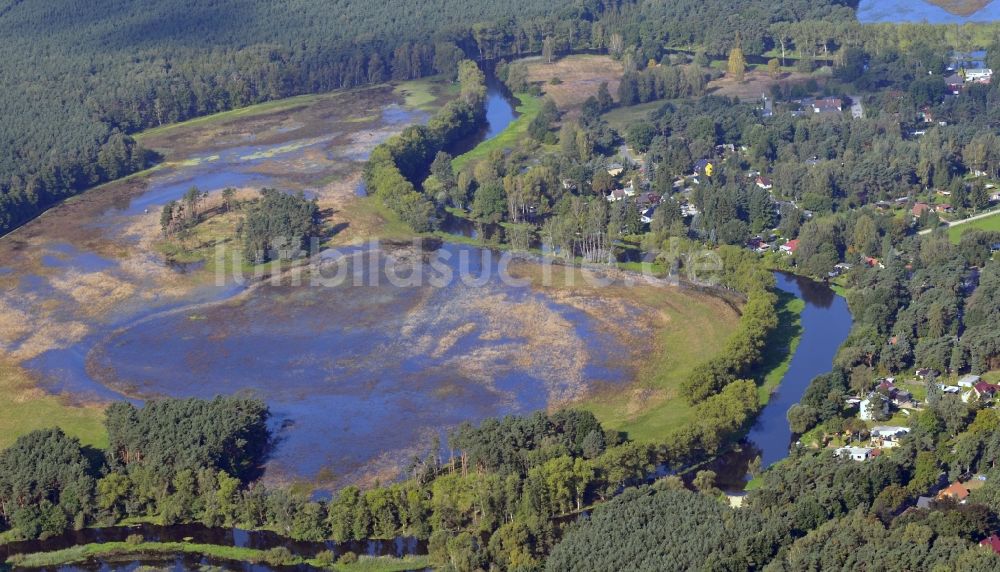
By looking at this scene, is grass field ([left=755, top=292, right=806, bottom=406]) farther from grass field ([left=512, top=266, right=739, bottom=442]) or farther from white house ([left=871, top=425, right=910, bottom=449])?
white house ([left=871, top=425, right=910, bottom=449])

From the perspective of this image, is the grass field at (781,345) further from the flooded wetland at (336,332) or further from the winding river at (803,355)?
the flooded wetland at (336,332)

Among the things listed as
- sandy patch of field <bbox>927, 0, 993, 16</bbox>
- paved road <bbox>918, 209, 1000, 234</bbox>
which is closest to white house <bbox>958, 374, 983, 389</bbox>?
paved road <bbox>918, 209, 1000, 234</bbox>

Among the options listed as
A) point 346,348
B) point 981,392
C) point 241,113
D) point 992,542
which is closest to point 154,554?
point 346,348

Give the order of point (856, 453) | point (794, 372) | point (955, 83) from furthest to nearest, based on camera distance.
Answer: point (955, 83)
point (794, 372)
point (856, 453)

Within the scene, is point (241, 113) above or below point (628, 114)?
below

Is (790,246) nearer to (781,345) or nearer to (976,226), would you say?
(976,226)

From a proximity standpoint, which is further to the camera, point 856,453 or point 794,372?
point 794,372
